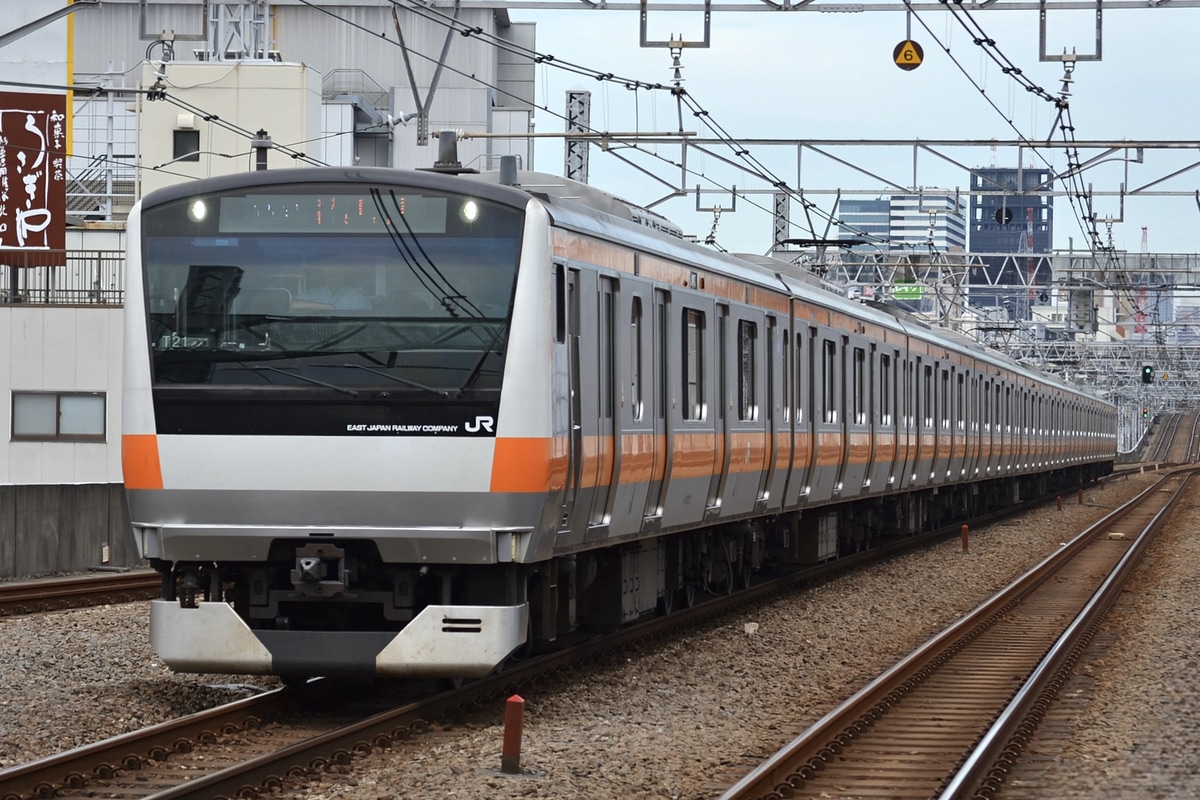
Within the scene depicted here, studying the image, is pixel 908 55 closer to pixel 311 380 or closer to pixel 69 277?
pixel 311 380

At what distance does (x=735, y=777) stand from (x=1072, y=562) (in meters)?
16.3

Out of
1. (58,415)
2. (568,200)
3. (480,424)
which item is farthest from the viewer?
(58,415)

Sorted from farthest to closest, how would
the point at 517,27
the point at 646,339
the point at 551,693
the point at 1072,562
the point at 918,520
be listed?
the point at 517,27, the point at 918,520, the point at 1072,562, the point at 646,339, the point at 551,693

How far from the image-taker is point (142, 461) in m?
9.80

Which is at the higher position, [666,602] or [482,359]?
[482,359]

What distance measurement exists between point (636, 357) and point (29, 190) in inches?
705

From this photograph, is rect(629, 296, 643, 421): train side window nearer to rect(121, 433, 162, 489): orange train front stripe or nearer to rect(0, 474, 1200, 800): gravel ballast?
rect(0, 474, 1200, 800): gravel ballast

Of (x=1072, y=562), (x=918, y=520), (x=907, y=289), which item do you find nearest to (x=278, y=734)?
(x=1072, y=562)

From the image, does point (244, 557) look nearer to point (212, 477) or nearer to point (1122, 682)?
point (212, 477)

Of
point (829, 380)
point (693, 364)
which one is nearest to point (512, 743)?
point (693, 364)

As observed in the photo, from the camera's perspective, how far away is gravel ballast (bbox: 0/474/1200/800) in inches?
331

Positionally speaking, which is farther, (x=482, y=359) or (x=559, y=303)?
(x=559, y=303)

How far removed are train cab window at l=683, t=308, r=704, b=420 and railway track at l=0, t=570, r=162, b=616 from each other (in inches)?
192

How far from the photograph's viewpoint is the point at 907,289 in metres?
52.8
